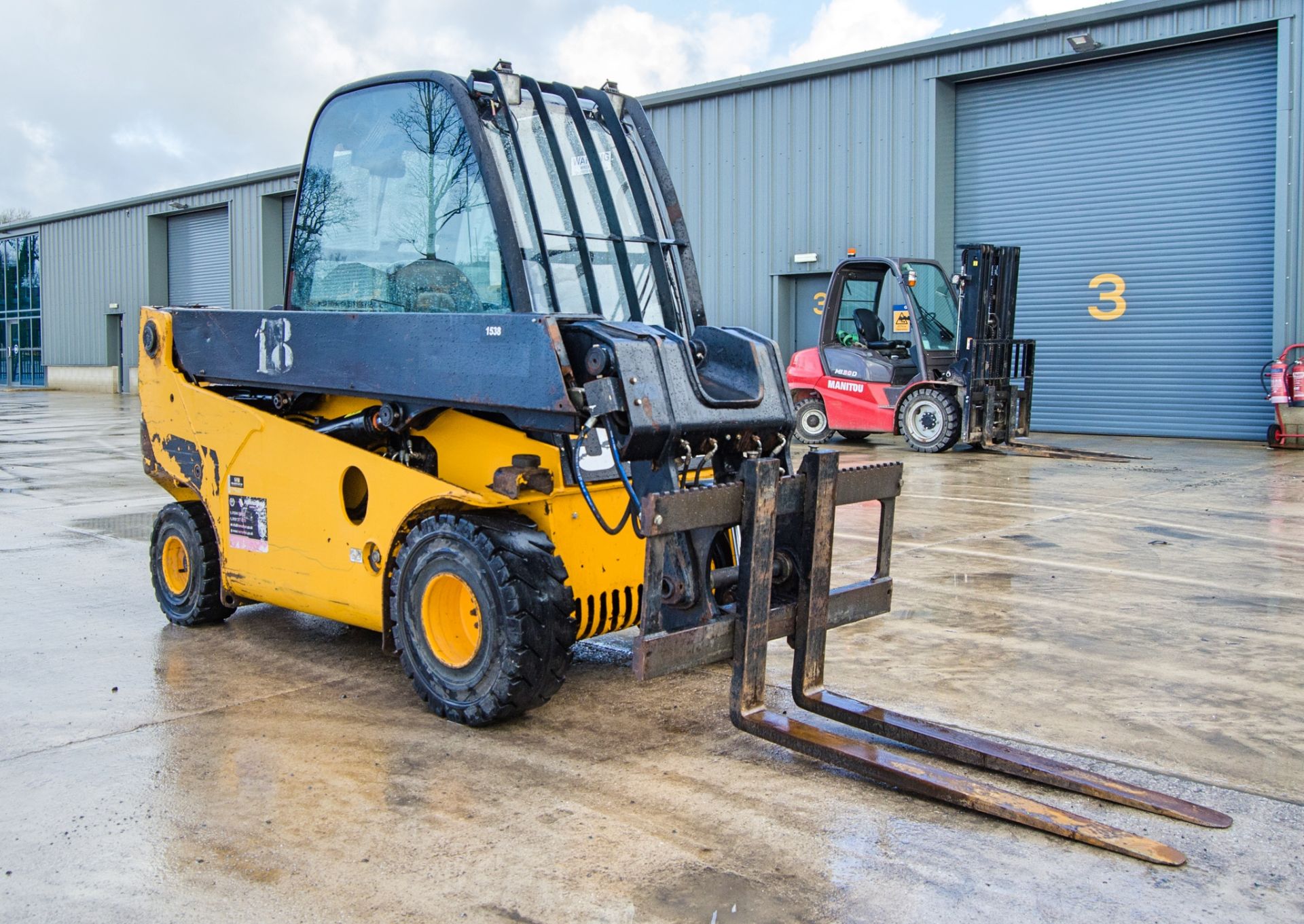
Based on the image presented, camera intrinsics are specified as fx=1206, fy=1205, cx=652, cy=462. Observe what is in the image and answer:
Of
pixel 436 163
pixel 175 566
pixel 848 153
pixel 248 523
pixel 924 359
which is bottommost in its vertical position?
pixel 175 566

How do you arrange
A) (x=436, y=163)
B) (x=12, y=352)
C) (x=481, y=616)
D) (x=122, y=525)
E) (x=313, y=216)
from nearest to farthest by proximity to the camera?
(x=481, y=616)
(x=436, y=163)
(x=313, y=216)
(x=122, y=525)
(x=12, y=352)

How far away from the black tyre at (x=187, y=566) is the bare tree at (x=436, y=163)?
206 centimetres

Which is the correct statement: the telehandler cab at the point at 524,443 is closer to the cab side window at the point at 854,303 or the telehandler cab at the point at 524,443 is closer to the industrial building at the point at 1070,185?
the cab side window at the point at 854,303

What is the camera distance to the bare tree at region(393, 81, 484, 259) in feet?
15.2

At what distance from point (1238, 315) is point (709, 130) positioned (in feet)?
33.4

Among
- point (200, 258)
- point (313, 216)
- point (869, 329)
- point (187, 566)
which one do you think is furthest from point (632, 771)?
point (200, 258)

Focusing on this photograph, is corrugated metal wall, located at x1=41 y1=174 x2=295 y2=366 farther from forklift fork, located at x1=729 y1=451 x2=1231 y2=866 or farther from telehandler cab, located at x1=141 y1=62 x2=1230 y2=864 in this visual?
forklift fork, located at x1=729 y1=451 x2=1231 y2=866

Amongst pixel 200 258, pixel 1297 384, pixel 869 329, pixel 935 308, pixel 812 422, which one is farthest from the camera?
pixel 200 258

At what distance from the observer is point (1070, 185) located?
18.8 meters

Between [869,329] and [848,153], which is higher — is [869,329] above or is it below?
below

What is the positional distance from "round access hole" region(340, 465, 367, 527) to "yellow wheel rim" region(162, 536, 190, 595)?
1.50 meters

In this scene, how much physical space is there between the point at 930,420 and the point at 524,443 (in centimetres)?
1102

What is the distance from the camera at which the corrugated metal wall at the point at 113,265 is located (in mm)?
34719

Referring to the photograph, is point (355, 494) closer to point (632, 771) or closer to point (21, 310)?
point (632, 771)
